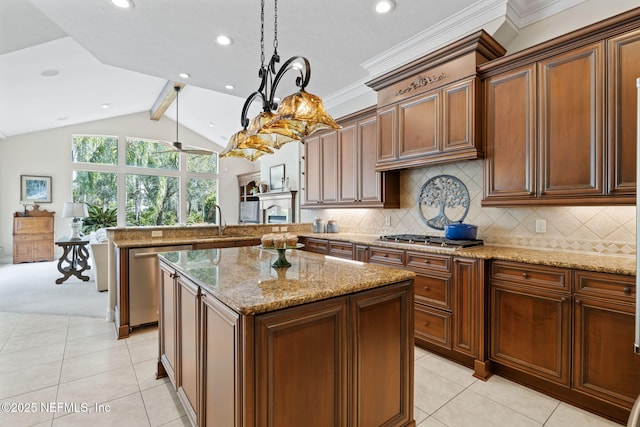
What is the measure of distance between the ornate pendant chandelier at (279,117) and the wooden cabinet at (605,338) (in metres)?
1.88

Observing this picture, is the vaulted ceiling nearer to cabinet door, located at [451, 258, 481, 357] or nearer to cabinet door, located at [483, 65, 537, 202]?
cabinet door, located at [483, 65, 537, 202]

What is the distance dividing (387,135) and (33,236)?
8.43 meters

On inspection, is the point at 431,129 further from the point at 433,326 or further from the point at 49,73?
the point at 49,73

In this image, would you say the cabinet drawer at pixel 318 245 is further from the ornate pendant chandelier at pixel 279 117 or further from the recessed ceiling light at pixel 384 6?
the recessed ceiling light at pixel 384 6

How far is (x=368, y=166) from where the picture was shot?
3.72 m

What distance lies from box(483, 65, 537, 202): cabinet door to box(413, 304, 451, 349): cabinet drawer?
1090 mm

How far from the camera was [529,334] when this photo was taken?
6.98ft

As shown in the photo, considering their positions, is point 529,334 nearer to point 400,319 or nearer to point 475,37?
point 400,319

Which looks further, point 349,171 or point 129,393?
point 349,171

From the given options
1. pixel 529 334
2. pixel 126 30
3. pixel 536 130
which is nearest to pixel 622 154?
pixel 536 130

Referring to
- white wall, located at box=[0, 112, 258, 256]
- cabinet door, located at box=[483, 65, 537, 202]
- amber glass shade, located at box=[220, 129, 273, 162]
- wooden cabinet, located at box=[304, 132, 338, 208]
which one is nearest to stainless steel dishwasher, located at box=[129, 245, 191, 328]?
amber glass shade, located at box=[220, 129, 273, 162]

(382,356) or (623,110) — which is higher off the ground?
(623,110)

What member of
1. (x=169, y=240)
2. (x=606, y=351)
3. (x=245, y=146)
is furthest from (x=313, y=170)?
(x=606, y=351)

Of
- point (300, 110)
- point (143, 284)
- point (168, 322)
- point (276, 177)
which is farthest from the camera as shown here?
point (276, 177)
